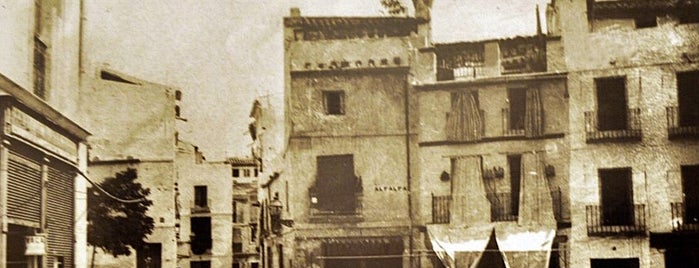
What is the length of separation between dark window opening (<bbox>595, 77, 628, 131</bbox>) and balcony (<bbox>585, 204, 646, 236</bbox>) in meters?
0.60

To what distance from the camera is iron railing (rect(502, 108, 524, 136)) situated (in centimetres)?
634

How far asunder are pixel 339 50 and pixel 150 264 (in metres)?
2.10

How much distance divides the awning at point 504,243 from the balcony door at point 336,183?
0.73 m

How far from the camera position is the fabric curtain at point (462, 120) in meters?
6.39

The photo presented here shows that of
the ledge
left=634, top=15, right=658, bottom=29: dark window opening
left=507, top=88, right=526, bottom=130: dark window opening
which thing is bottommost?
the ledge

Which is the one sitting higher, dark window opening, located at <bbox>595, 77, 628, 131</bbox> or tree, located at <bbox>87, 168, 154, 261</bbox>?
dark window opening, located at <bbox>595, 77, 628, 131</bbox>

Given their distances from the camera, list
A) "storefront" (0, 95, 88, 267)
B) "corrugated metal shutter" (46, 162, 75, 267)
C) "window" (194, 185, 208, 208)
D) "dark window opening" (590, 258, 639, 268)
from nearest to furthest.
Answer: "storefront" (0, 95, 88, 267)
"corrugated metal shutter" (46, 162, 75, 267)
"window" (194, 185, 208, 208)
"dark window opening" (590, 258, 639, 268)

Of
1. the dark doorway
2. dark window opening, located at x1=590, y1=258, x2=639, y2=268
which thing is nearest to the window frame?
the dark doorway

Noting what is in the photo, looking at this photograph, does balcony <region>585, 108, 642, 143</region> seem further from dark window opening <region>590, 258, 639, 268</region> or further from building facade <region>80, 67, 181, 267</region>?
building facade <region>80, 67, 181, 267</region>

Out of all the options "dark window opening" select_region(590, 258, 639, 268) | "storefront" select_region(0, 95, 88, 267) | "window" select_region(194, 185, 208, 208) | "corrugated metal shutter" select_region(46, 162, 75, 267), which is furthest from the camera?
"dark window opening" select_region(590, 258, 639, 268)

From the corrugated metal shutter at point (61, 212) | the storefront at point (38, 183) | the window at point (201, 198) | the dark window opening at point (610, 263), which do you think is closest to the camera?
the storefront at point (38, 183)

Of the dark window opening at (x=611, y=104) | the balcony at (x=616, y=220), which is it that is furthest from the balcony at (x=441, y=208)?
the dark window opening at (x=611, y=104)

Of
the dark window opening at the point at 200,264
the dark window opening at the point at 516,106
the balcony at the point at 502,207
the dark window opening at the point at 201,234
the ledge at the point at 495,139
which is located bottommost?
the dark window opening at the point at 200,264

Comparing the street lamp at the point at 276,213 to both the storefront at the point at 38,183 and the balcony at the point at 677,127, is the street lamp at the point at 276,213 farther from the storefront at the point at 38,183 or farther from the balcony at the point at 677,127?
the balcony at the point at 677,127
